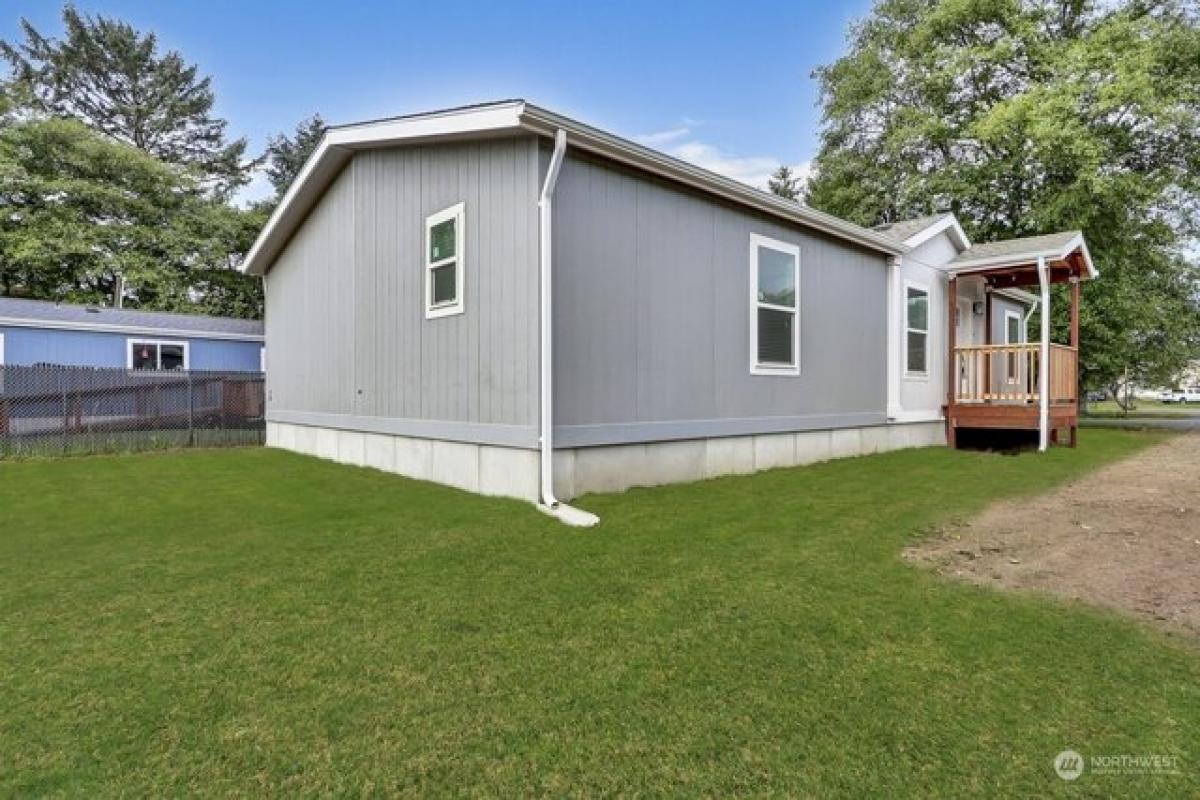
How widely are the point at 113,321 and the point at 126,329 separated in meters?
0.28

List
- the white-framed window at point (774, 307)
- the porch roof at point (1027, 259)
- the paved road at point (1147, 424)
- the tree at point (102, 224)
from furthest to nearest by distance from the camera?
the tree at point (102, 224) < the paved road at point (1147, 424) < the porch roof at point (1027, 259) < the white-framed window at point (774, 307)

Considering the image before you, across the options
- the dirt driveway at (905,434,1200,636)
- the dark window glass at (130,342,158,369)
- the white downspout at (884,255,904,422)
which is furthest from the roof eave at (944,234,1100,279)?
the dark window glass at (130,342,158,369)

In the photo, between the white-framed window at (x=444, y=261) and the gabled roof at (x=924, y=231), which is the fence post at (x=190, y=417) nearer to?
the white-framed window at (x=444, y=261)

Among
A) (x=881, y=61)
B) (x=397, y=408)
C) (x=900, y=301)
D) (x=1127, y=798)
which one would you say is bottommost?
(x=1127, y=798)

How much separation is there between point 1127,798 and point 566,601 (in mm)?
2095

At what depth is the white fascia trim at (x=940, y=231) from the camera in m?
9.48

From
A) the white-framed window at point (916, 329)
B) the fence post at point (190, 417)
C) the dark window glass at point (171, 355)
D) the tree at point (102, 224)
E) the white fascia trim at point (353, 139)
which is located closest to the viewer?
the white fascia trim at point (353, 139)

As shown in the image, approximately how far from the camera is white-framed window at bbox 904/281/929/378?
9.55m

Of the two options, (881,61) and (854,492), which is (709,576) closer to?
(854,492)

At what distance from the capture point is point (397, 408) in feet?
23.2

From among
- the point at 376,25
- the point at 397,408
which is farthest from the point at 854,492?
the point at 376,25

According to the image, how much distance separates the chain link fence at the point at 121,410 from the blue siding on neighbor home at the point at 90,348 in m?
4.16

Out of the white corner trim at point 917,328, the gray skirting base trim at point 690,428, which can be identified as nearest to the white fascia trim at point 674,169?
the white corner trim at point 917,328

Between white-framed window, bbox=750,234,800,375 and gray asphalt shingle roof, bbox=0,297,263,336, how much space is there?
537 inches
